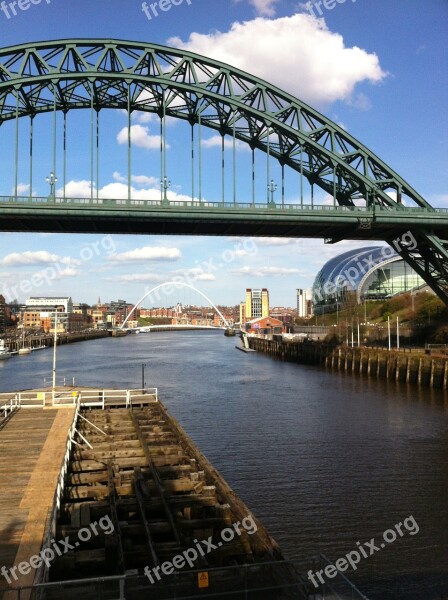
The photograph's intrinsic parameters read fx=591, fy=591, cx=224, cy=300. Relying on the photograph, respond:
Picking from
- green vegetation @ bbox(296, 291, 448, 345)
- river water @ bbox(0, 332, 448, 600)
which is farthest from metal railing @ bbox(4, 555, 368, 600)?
green vegetation @ bbox(296, 291, 448, 345)

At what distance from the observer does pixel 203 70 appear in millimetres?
41656

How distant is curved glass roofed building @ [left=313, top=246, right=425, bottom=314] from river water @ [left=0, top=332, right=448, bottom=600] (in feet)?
227

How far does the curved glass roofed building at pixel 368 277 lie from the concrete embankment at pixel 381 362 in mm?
25263

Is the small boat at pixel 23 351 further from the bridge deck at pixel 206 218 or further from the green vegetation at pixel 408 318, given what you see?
the bridge deck at pixel 206 218

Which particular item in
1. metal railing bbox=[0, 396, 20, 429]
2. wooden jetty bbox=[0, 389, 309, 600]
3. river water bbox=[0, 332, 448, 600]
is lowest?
river water bbox=[0, 332, 448, 600]

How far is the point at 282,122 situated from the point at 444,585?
32.8 meters

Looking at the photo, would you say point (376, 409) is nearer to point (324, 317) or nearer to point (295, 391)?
point (295, 391)

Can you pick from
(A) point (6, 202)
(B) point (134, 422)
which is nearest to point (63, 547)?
(B) point (134, 422)

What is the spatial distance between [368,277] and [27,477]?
398 ft

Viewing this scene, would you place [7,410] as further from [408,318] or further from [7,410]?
[408,318]

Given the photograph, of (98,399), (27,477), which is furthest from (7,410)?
(27,477)

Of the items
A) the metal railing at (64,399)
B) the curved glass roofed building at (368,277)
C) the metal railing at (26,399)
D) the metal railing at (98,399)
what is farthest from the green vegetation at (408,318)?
the metal railing at (26,399)

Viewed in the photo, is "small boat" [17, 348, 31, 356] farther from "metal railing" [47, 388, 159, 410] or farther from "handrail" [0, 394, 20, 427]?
"handrail" [0, 394, 20, 427]

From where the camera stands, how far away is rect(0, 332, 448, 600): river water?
58.3 feet
